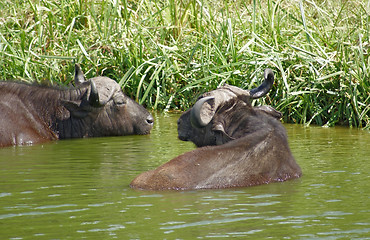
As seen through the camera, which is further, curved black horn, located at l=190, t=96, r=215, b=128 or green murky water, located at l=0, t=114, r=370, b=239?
curved black horn, located at l=190, t=96, r=215, b=128

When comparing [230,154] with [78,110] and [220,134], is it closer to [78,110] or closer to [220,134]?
[220,134]

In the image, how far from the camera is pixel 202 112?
27.6 feet

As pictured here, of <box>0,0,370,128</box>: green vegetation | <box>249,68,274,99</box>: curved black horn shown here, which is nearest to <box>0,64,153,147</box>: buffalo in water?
<box>0,0,370,128</box>: green vegetation

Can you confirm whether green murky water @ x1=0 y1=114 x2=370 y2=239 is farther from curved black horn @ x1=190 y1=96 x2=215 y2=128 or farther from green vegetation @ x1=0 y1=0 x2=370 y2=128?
green vegetation @ x1=0 y1=0 x2=370 y2=128

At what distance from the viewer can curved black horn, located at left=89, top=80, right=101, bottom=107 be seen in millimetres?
12035

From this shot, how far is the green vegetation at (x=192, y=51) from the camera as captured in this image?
1303 cm

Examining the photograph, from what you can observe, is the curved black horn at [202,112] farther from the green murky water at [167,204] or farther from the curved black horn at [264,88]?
the green murky water at [167,204]

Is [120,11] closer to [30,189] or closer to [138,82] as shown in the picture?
[138,82]

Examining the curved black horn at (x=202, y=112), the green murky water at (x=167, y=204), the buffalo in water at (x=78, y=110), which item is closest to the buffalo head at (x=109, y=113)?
the buffalo in water at (x=78, y=110)

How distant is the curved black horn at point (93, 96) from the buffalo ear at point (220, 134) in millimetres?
3979

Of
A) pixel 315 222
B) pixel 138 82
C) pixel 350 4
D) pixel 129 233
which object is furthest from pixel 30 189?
pixel 350 4

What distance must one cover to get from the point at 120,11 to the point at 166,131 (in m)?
4.34

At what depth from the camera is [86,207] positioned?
6484mm

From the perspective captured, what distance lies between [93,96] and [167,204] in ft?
19.6
